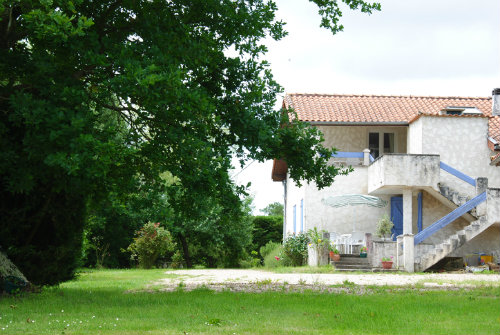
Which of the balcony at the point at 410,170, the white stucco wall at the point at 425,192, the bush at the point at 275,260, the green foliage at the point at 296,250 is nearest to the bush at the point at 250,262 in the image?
the bush at the point at 275,260

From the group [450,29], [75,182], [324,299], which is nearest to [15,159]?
[75,182]

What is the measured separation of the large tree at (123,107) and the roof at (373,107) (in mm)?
14577

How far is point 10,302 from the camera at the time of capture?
10.8 m

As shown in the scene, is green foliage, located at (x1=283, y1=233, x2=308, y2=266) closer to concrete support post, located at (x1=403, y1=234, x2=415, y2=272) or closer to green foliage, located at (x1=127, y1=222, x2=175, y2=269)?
concrete support post, located at (x1=403, y1=234, x2=415, y2=272)

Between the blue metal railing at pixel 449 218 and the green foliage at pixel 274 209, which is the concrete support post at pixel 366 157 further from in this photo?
the green foliage at pixel 274 209

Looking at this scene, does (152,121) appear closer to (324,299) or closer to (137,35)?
(137,35)

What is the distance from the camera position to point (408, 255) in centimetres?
2188

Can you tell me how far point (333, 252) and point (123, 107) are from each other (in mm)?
13113

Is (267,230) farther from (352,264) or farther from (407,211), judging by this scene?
(352,264)

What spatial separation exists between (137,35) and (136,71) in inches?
110

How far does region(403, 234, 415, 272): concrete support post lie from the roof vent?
319 inches

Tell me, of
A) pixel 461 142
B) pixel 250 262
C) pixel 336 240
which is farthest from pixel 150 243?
pixel 461 142

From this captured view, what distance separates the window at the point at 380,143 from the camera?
97.1 feet

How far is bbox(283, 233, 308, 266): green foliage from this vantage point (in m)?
25.7
